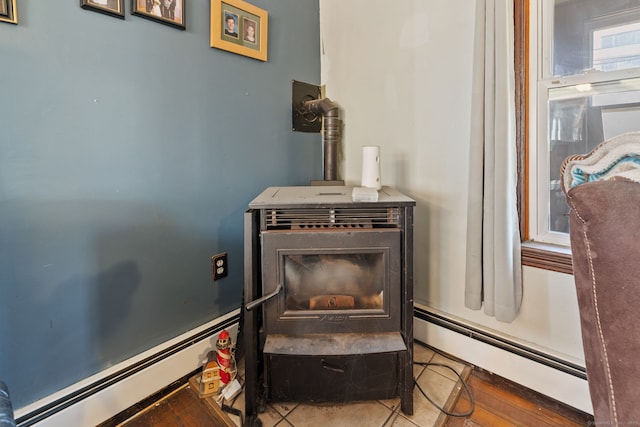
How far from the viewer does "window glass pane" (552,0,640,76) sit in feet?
3.57

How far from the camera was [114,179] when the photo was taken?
1159 mm

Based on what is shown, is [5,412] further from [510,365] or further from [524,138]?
[524,138]

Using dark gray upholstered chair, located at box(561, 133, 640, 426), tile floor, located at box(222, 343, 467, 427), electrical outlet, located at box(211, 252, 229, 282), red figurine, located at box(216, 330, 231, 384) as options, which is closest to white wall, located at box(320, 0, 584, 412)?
tile floor, located at box(222, 343, 467, 427)

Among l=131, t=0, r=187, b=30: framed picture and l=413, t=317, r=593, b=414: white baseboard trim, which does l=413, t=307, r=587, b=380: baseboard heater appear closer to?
l=413, t=317, r=593, b=414: white baseboard trim

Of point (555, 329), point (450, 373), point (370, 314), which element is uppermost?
point (370, 314)

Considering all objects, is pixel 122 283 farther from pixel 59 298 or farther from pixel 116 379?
pixel 116 379

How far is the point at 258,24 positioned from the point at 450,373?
1.94m

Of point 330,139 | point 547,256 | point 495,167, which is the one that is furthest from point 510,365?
point 330,139

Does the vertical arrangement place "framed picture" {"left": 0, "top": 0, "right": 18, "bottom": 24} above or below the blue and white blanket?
above

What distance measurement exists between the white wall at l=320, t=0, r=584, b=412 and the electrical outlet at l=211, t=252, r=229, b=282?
0.88m

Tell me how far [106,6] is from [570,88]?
1791 millimetres

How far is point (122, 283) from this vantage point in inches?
47.4

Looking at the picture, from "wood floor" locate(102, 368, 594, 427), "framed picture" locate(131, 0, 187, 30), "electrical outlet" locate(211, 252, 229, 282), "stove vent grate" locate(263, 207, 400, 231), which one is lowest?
"wood floor" locate(102, 368, 594, 427)

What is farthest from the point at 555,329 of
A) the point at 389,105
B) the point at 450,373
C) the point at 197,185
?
the point at 197,185
